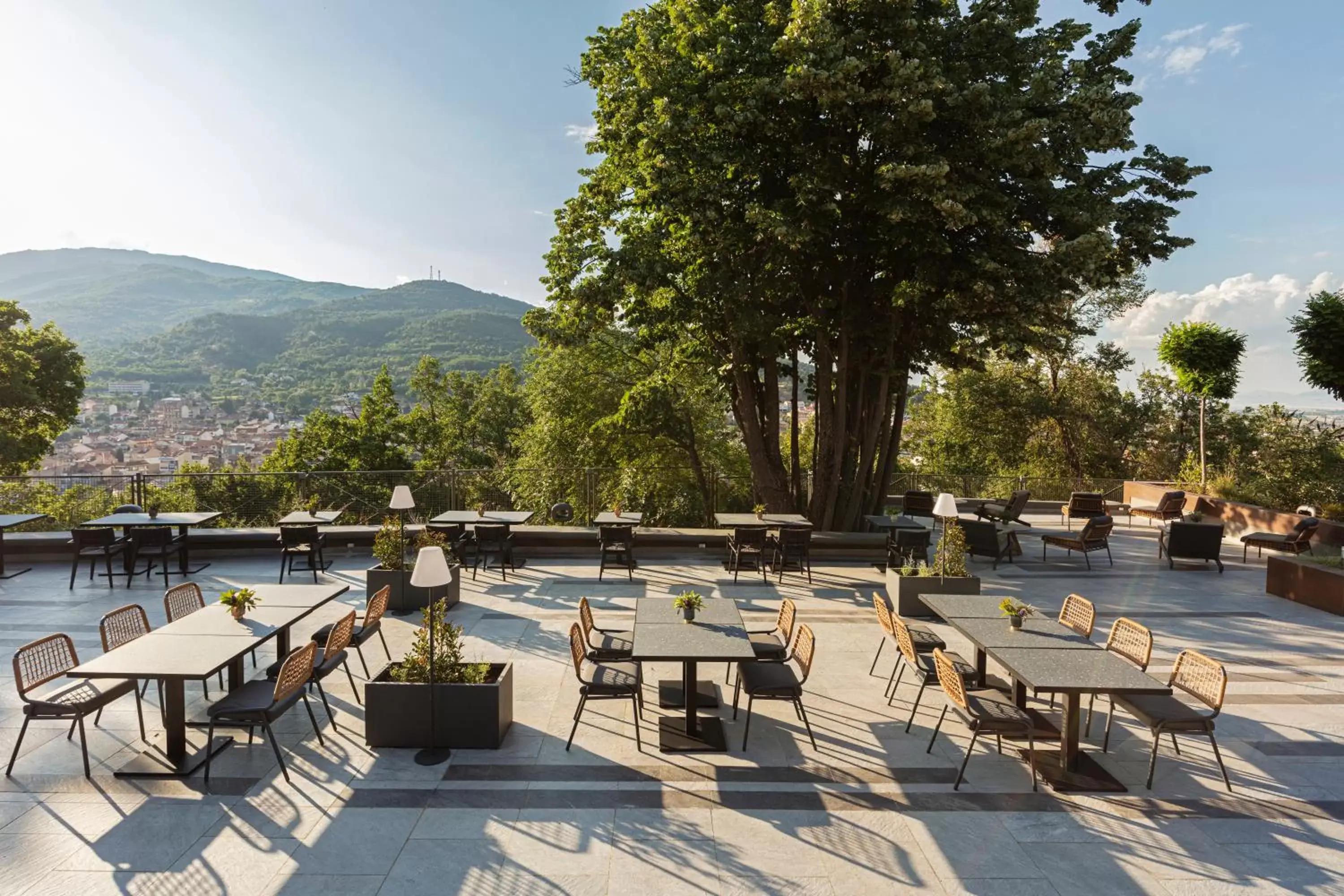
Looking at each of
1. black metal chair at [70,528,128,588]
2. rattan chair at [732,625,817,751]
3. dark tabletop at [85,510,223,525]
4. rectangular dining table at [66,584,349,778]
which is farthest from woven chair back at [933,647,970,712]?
black metal chair at [70,528,128,588]

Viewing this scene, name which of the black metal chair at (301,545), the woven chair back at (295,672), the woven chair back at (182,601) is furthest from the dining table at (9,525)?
the woven chair back at (295,672)

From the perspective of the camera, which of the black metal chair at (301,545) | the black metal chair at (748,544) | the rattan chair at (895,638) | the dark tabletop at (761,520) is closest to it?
the rattan chair at (895,638)

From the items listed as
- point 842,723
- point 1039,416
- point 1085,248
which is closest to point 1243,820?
point 842,723

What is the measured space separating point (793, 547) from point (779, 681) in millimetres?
5998

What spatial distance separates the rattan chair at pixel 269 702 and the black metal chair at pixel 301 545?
20.0ft

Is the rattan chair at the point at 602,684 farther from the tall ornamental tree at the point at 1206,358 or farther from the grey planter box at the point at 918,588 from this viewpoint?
the tall ornamental tree at the point at 1206,358

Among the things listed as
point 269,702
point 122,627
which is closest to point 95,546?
point 122,627

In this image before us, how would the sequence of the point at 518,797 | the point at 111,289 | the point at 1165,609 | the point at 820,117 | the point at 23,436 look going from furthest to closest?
the point at 111,289 < the point at 23,436 < the point at 820,117 < the point at 1165,609 < the point at 518,797

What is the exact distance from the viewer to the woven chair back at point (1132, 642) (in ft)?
20.5

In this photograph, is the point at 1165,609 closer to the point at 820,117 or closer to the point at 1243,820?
the point at 1243,820

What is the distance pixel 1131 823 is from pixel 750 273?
10.3 meters

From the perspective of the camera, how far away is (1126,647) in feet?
21.9

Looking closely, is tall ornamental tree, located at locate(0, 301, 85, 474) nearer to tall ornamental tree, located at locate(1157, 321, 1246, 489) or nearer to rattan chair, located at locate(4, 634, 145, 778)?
rattan chair, located at locate(4, 634, 145, 778)

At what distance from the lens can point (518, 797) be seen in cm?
506
